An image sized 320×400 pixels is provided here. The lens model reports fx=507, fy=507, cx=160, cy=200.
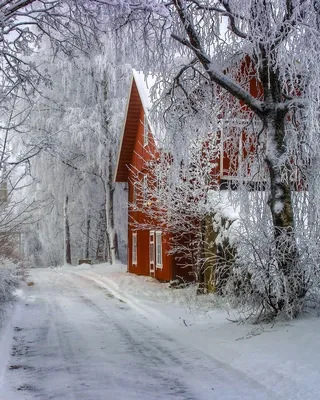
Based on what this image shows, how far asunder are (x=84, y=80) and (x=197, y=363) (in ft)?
73.3

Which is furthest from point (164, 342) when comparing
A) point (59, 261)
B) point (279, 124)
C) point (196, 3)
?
point (59, 261)

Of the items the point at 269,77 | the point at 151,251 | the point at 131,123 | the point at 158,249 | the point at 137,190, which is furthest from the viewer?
the point at 131,123

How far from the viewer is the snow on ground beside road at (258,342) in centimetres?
586

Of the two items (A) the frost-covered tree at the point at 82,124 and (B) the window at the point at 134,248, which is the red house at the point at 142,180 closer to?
(B) the window at the point at 134,248

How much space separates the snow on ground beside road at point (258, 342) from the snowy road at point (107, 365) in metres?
0.22

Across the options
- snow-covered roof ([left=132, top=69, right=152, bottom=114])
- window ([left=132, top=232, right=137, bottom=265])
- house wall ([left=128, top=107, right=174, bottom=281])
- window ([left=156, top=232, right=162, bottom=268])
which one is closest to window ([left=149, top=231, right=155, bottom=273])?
house wall ([left=128, top=107, right=174, bottom=281])

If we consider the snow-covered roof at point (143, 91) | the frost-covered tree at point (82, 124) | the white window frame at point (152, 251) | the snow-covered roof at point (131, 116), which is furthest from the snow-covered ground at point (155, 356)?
the frost-covered tree at point (82, 124)

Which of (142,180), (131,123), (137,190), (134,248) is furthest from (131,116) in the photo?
(134,248)

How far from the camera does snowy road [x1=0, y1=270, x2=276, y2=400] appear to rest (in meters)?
5.73

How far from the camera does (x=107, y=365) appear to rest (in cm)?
699

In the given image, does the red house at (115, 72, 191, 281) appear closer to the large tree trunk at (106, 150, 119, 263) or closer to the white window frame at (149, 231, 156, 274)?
the white window frame at (149, 231, 156, 274)

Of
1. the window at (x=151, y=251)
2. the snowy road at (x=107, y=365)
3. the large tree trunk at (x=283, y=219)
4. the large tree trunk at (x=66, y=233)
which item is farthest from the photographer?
the large tree trunk at (x=66, y=233)

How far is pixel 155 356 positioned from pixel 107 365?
0.90 metres

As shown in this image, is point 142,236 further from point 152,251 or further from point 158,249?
point 158,249
